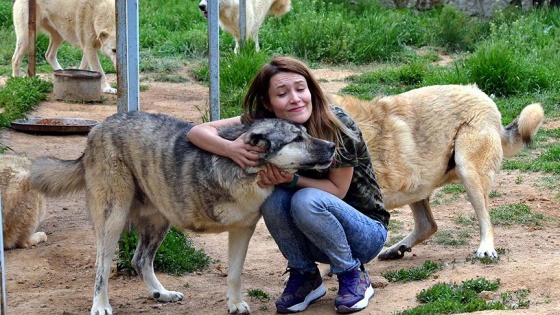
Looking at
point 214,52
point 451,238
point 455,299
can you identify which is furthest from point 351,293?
point 214,52

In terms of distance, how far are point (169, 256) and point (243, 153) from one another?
1441 millimetres

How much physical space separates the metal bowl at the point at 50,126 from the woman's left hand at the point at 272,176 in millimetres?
5040

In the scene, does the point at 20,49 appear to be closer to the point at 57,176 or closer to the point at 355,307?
the point at 57,176

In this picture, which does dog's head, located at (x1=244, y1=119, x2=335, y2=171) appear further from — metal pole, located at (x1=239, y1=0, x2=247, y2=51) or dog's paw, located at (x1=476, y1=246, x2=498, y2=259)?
metal pole, located at (x1=239, y1=0, x2=247, y2=51)

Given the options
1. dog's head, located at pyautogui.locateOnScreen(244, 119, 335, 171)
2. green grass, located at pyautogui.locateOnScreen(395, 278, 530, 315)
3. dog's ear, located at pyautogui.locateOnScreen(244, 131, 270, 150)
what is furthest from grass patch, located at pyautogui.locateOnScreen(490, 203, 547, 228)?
dog's ear, located at pyautogui.locateOnScreen(244, 131, 270, 150)

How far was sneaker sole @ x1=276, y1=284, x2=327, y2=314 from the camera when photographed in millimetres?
4730

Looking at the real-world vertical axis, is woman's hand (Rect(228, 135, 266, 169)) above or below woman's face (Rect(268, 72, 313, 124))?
below

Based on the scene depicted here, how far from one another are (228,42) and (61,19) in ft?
9.17

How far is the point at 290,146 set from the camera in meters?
4.30

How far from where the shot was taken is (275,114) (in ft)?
15.1

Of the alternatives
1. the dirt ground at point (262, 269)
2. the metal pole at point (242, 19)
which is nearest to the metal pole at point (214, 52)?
the dirt ground at point (262, 269)

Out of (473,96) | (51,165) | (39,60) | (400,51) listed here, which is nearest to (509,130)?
(473,96)

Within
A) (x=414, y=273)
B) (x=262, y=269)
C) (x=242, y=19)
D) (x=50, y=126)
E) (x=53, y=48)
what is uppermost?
(x=242, y=19)

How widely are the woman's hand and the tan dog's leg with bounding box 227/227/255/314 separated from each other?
47cm
